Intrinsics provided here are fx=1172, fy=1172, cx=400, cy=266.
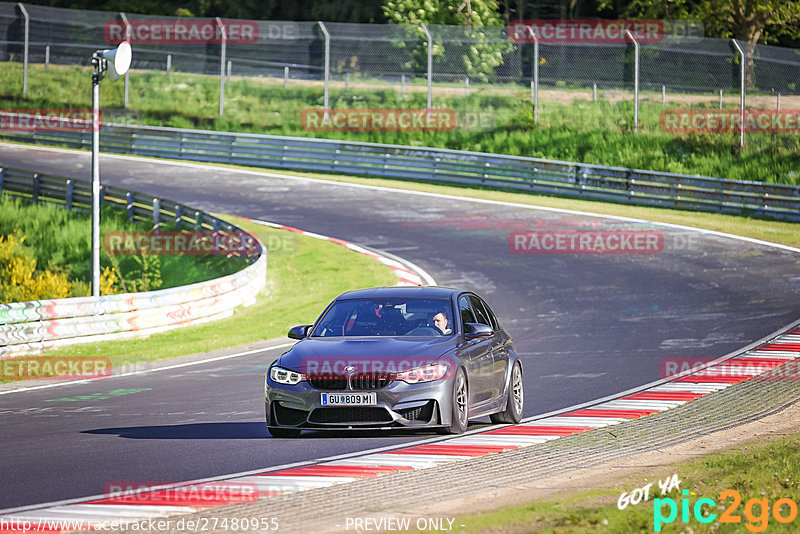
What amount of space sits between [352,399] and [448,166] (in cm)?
2901

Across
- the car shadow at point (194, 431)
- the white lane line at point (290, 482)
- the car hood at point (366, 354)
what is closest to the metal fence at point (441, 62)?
the car hood at point (366, 354)

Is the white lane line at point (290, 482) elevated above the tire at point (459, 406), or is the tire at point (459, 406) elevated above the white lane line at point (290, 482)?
the tire at point (459, 406)

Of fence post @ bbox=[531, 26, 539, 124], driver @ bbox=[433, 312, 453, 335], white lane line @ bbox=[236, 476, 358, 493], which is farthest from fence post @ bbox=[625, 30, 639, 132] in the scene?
white lane line @ bbox=[236, 476, 358, 493]

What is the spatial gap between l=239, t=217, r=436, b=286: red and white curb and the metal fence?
12090mm

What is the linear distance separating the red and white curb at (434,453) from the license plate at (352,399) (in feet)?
1.58

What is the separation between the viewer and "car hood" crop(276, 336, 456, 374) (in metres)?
10.3

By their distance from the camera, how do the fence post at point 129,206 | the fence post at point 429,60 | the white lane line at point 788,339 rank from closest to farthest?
the white lane line at point 788,339, the fence post at point 129,206, the fence post at point 429,60

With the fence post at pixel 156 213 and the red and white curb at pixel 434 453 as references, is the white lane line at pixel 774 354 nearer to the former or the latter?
the red and white curb at pixel 434 453

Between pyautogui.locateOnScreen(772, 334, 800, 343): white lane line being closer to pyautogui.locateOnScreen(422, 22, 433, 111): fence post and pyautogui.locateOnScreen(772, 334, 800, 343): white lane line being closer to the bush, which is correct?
the bush

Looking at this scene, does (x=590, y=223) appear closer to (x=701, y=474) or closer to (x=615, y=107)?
(x=615, y=107)

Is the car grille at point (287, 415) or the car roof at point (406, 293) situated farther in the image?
the car roof at point (406, 293)

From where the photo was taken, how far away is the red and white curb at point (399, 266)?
23.8 meters

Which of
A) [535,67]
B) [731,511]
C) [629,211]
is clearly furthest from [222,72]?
[731,511]

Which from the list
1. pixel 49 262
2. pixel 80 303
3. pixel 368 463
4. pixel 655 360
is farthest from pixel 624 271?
pixel 368 463
